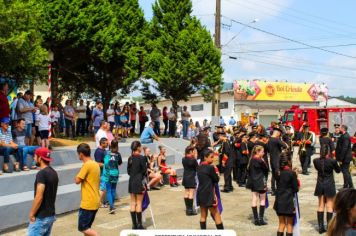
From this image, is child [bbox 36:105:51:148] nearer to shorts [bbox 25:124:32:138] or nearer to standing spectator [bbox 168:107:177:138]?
shorts [bbox 25:124:32:138]

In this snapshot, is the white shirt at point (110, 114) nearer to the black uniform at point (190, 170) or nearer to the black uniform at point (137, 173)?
the black uniform at point (190, 170)

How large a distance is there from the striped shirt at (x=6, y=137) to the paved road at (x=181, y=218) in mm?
2304

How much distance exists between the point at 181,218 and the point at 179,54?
513 inches

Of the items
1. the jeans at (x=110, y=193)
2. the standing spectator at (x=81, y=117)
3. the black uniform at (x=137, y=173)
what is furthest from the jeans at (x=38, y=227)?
the standing spectator at (x=81, y=117)

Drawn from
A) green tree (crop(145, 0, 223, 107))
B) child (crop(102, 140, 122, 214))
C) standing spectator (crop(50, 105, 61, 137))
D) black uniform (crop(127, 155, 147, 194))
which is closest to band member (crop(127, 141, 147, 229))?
black uniform (crop(127, 155, 147, 194))

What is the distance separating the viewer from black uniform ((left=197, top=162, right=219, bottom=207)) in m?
8.38

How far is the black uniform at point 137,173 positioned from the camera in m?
9.35

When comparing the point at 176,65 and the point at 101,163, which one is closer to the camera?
the point at 101,163

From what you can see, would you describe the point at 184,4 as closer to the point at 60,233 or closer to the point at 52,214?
the point at 60,233

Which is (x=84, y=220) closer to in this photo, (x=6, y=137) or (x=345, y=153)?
(x=6, y=137)

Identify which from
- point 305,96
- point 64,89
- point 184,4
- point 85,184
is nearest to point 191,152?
point 85,184

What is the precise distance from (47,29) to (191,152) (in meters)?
9.72

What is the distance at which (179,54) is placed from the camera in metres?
22.4

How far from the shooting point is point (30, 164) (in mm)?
12242
